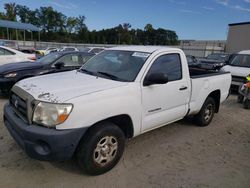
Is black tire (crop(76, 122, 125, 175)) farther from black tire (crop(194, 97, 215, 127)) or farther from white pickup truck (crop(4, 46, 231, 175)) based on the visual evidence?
black tire (crop(194, 97, 215, 127))

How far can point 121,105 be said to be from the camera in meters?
3.04

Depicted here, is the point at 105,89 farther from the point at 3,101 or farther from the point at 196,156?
the point at 3,101

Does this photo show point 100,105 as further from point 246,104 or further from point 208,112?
point 246,104

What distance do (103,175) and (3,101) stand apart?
467cm

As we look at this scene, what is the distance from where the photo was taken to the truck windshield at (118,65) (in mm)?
3482

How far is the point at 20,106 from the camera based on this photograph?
302 cm

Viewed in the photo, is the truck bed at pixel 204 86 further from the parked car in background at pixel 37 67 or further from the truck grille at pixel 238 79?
the truck grille at pixel 238 79

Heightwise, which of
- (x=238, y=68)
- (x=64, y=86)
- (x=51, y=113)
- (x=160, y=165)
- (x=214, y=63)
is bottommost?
(x=160, y=165)

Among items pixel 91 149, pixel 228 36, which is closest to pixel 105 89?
pixel 91 149

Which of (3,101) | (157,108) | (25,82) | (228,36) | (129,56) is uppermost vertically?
(228,36)

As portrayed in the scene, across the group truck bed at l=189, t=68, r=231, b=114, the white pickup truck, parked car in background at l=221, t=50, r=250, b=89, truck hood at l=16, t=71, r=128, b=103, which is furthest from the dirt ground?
parked car in background at l=221, t=50, r=250, b=89

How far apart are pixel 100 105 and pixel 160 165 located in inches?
55.8

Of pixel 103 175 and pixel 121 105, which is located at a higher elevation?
pixel 121 105

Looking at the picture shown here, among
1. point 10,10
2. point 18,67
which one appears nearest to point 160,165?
point 18,67
